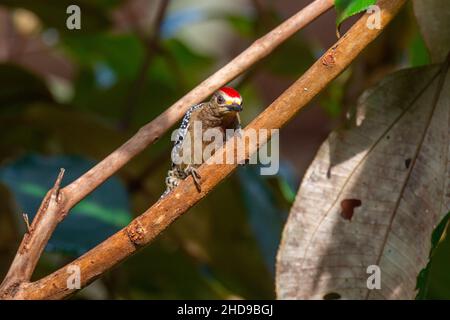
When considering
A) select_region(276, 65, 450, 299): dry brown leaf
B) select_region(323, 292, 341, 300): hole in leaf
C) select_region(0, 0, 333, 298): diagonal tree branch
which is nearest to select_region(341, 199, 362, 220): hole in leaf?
select_region(276, 65, 450, 299): dry brown leaf

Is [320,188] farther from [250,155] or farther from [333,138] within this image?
[250,155]

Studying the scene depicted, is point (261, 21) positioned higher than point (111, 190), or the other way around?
point (261, 21)

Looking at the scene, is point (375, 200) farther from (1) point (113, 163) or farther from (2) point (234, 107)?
(1) point (113, 163)

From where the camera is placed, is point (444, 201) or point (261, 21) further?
point (261, 21)

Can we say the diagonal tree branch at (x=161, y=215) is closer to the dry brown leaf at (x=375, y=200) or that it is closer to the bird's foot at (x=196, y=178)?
the bird's foot at (x=196, y=178)

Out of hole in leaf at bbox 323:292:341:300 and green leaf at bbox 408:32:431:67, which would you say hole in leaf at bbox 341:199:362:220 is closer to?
hole in leaf at bbox 323:292:341:300

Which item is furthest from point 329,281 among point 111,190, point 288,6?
point 288,6

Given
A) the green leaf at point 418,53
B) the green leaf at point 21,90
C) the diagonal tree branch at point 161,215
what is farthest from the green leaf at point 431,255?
the green leaf at point 21,90
